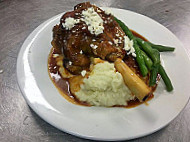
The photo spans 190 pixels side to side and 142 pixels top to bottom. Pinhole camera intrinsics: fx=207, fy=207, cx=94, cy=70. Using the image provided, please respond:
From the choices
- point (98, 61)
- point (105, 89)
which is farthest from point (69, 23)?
point (105, 89)

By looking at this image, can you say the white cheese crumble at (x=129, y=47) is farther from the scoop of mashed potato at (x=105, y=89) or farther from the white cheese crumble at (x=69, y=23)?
the white cheese crumble at (x=69, y=23)

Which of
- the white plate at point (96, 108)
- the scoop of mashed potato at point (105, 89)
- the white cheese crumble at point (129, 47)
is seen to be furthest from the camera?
the white cheese crumble at point (129, 47)

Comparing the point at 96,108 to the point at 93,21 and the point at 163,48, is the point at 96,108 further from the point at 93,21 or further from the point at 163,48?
the point at 163,48

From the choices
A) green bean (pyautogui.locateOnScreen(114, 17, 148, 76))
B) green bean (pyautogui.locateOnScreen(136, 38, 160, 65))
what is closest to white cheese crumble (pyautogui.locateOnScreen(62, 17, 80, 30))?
green bean (pyautogui.locateOnScreen(114, 17, 148, 76))

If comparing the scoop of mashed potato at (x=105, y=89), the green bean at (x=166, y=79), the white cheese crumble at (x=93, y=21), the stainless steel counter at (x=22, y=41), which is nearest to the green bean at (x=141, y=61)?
the green bean at (x=166, y=79)

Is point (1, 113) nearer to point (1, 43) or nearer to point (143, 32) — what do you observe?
point (1, 43)

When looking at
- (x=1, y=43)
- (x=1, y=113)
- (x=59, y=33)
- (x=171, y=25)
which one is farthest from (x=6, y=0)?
(x=171, y=25)
